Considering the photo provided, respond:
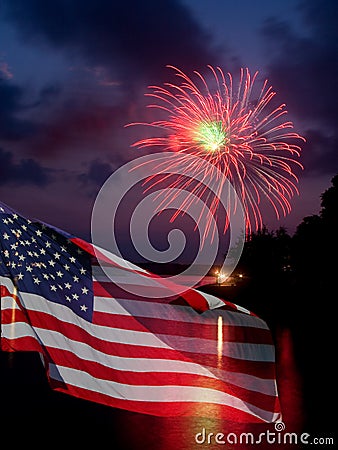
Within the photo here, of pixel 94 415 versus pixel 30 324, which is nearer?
pixel 30 324

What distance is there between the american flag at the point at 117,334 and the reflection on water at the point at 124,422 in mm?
2559

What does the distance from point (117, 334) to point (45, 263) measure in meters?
0.95

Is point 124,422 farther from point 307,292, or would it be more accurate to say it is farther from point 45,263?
point 307,292

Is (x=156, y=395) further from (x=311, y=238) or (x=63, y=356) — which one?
(x=311, y=238)

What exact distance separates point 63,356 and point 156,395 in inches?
34.8

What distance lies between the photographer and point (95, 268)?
→ 5996mm

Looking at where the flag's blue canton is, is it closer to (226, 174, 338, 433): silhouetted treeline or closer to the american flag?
the american flag

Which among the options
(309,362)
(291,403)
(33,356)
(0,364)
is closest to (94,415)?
(291,403)

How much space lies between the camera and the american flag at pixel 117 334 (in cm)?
533

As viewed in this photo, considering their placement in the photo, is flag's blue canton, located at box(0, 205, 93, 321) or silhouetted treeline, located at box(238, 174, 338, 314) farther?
silhouetted treeline, located at box(238, 174, 338, 314)

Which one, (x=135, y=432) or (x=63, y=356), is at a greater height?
(x=63, y=356)

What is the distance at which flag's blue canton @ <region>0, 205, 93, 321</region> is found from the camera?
222 inches

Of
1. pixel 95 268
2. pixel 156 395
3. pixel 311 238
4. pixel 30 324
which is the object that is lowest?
pixel 156 395

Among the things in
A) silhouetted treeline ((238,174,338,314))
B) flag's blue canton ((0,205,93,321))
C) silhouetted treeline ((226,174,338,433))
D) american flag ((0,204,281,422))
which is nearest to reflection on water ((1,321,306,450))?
silhouetted treeline ((226,174,338,433))
